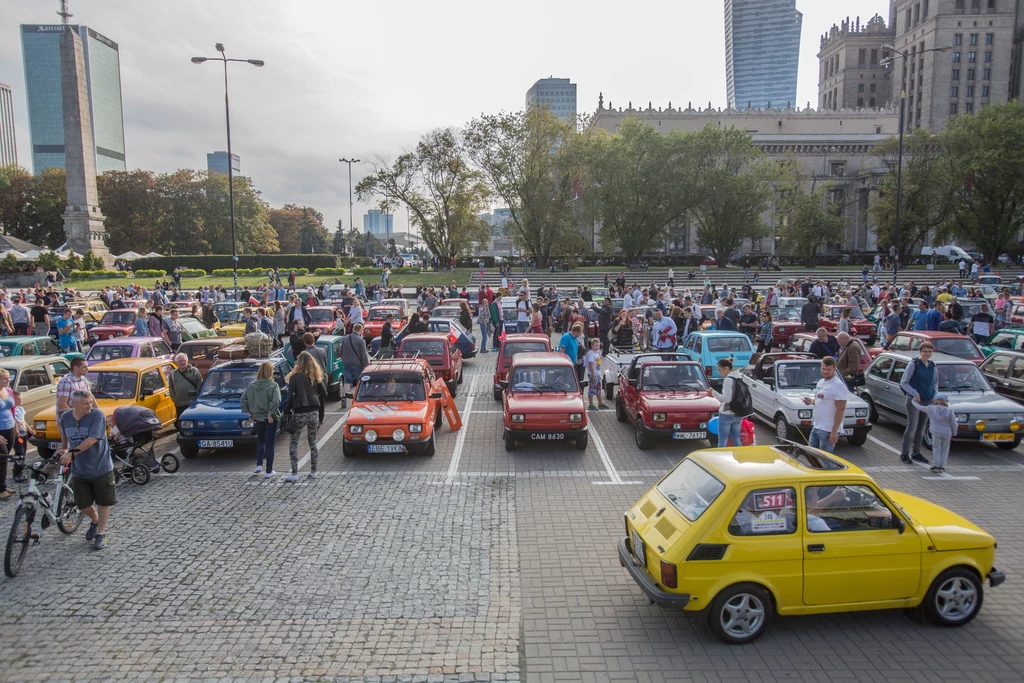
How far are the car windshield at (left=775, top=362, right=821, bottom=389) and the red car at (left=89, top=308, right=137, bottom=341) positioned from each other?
64.6 feet

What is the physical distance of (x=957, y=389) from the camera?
38.9 feet

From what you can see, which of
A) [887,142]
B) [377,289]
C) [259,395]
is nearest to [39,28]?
[377,289]

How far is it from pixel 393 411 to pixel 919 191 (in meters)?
61.3

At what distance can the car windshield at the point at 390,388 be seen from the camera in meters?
11.8

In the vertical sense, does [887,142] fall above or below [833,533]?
above

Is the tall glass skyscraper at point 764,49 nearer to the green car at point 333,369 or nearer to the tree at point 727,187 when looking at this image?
the tree at point 727,187

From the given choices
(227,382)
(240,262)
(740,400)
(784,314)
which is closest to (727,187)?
(784,314)

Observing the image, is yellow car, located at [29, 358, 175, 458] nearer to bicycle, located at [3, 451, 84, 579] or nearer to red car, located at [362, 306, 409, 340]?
bicycle, located at [3, 451, 84, 579]

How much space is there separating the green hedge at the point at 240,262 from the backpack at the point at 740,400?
60.7 meters

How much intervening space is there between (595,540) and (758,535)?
107 inches

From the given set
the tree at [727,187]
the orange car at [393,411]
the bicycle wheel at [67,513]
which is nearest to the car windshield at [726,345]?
the orange car at [393,411]

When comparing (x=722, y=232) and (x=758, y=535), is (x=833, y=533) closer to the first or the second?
(x=758, y=535)

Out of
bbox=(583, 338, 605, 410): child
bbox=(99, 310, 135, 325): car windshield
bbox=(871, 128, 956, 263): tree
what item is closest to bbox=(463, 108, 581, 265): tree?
bbox=(871, 128, 956, 263): tree

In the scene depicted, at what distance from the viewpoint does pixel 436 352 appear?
1623 centimetres
